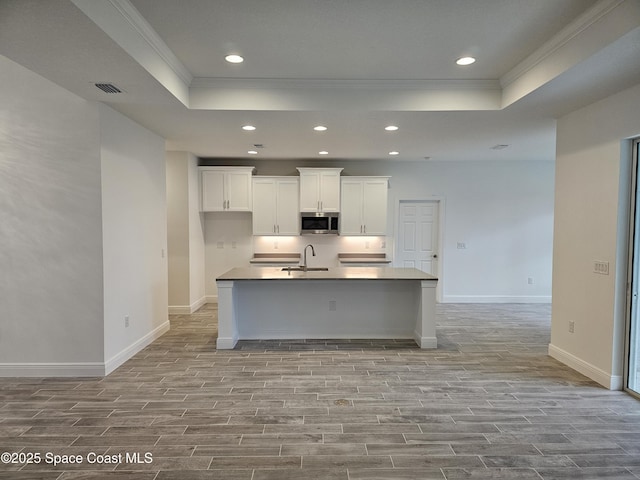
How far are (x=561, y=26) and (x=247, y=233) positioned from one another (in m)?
5.68

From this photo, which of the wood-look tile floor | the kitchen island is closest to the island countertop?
the kitchen island

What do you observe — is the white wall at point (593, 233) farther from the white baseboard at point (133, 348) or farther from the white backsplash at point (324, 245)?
the white baseboard at point (133, 348)

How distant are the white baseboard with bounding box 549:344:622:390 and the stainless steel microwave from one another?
4.00 m

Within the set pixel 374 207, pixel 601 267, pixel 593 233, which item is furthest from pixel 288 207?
pixel 601 267

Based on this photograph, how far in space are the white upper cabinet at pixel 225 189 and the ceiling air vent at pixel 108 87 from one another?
11.2 ft

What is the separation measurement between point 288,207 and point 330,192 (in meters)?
0.86

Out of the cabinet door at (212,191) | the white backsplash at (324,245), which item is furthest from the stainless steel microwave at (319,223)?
the cabinet door at (212,191)

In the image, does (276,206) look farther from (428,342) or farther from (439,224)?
(428,342)

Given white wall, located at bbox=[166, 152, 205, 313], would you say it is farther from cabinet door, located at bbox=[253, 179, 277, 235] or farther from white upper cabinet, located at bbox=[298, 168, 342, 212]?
white upper cabinet, located at bbox=[298, 168, 342, 212]

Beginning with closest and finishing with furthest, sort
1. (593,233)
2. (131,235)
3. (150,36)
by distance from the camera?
(150,36) → (593,233) → (131,235)

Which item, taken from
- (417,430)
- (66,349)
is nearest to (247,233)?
(66,349)

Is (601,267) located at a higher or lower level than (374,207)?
lower

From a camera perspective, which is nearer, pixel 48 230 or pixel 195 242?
pixel 48 230

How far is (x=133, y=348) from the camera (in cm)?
421
